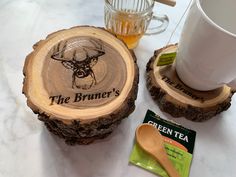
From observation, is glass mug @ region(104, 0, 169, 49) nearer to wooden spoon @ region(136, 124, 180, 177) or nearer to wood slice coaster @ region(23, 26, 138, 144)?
wood slice coaster @ region(23, 26, 138, 144)

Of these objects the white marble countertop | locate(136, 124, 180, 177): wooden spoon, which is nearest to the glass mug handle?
the white marble countertop

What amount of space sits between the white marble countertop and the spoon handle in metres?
0.03

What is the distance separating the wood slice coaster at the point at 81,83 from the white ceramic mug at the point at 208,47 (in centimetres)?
9

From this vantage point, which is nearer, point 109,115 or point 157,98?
point 109,115

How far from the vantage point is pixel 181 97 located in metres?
0.49

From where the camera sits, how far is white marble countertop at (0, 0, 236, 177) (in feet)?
1.48

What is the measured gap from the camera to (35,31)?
61cm

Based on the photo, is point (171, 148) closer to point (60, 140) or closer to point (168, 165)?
point (168, 165)

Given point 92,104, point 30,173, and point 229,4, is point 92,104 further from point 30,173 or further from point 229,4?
point 229,4

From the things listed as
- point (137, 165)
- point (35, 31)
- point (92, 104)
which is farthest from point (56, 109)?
point (35, 31)

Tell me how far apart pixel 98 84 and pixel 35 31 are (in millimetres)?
246

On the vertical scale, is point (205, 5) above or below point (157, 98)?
above

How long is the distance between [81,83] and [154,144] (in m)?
0.15

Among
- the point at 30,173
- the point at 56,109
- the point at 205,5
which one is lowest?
the point at 30,173
